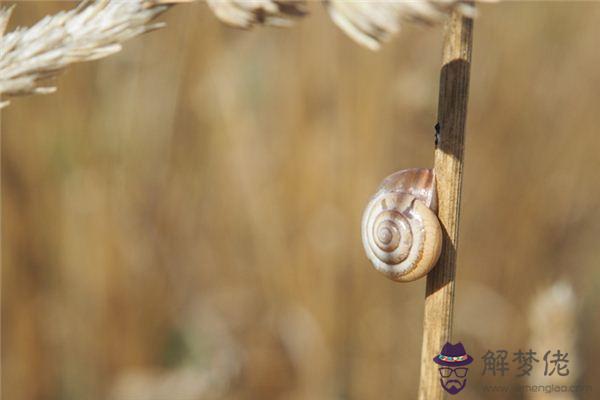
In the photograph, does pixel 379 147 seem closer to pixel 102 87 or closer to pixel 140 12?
pixel 102 87

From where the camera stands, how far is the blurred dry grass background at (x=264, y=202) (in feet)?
5.87

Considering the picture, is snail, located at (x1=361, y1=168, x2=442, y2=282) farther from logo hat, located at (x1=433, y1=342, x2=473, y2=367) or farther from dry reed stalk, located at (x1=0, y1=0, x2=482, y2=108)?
dry reed stalk, located at (x1=0, y1=0, x2=482, y2=108)

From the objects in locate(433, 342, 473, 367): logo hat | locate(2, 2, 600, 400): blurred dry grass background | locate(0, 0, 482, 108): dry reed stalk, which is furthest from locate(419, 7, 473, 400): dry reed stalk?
locate(2, 2, 600, 400): blurred dry grass background

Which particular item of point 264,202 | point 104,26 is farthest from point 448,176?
point 264,202

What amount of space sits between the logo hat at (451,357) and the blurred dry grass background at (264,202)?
1061mm

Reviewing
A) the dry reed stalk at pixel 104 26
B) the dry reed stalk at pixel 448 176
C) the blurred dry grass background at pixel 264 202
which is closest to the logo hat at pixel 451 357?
the dry reed stalk at pixel 448 176

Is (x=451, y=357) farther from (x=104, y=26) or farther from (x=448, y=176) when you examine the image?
(x=104, y=26)

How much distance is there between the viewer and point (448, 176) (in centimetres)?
64

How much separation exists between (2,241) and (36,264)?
0.40 feet

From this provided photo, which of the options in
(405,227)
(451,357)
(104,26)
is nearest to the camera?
(104,26)

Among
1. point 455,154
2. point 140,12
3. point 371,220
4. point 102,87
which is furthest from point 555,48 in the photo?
point 140,12

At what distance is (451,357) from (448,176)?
192 mm

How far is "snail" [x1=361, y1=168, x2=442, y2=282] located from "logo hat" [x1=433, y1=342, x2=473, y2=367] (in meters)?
0.09

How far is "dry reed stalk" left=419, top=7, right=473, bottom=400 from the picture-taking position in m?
0.61
